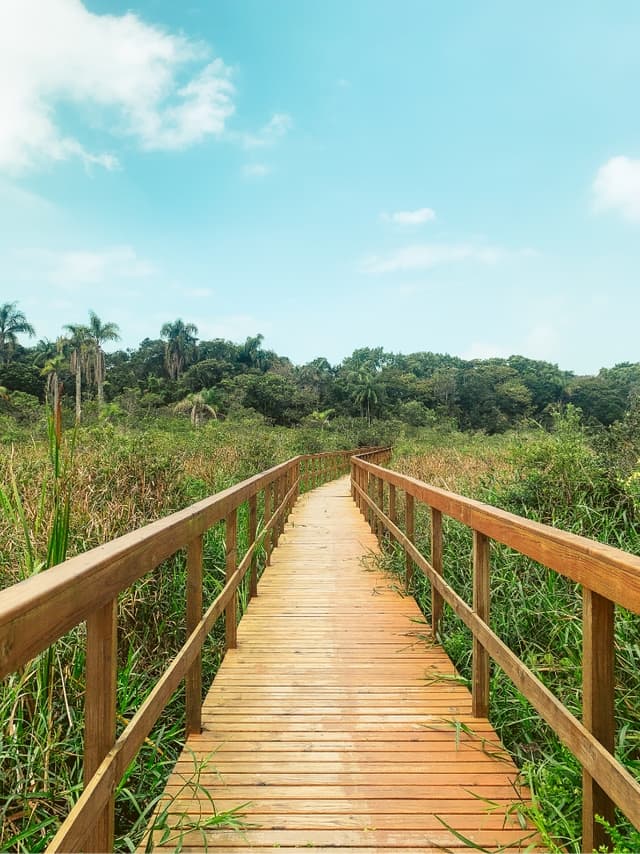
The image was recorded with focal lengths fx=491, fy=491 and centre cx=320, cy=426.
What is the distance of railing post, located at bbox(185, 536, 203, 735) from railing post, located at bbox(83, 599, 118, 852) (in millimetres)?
959

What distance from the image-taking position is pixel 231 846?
5.32 feet

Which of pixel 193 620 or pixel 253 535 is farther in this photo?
pixel 253 535

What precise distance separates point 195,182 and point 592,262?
2703 centimetres

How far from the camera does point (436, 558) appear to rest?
326 centimetres

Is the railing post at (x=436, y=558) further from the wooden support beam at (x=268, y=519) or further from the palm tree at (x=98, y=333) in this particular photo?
the palm tree at (x=98, y=333)

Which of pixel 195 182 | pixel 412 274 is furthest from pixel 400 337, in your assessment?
pixel 195 182

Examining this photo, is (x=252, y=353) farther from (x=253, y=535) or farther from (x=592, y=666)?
(x=592, y=666)

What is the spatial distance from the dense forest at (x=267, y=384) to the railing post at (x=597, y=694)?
36.4m

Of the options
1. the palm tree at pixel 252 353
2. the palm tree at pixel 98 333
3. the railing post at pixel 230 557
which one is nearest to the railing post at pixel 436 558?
the railing post at pixel 230 557

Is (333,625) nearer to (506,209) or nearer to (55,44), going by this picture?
(55,44)

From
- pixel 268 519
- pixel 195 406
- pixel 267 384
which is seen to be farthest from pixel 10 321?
pixel 268 519

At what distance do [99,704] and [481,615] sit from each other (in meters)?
1.83

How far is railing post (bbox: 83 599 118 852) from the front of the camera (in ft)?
3.99

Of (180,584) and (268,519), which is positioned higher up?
(268,519)
